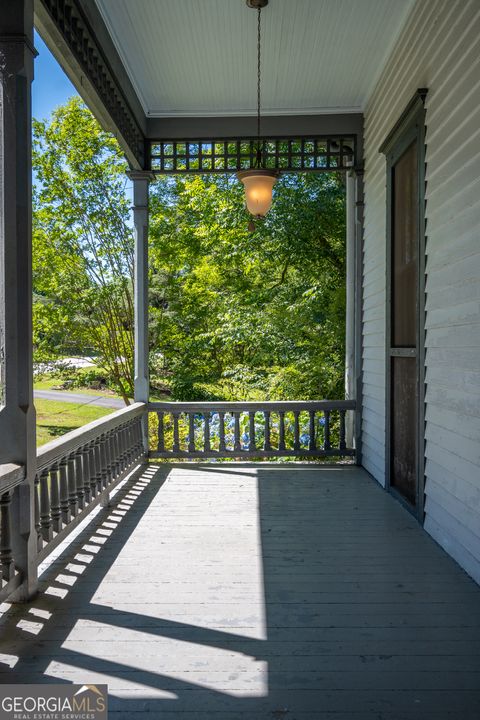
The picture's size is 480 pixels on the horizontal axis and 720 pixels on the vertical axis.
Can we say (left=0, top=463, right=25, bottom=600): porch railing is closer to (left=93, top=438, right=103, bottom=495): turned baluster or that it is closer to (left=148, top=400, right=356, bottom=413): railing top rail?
(left=93, top=438, right=103, bottom=495): turned baluster

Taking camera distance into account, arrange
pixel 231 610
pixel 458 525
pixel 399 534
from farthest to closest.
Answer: pixel 399 534 → pixel 458 525 → pixel 231 610

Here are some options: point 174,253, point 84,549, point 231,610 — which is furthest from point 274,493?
point 174,253

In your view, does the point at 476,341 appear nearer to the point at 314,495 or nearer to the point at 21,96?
the point at 314,495

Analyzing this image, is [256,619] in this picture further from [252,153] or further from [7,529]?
[252,153]

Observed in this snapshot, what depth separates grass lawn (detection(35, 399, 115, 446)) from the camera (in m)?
12.9

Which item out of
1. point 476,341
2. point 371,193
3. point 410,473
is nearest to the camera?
point 476,341

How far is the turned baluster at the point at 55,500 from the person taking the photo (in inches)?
126

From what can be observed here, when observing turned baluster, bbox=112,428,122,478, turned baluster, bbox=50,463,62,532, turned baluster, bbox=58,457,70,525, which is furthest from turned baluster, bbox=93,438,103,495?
turned baluster, bbox=50,463,62,532

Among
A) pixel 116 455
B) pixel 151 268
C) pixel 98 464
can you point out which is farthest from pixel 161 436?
pixel 151 268

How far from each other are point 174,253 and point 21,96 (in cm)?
895

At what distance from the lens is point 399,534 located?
368 cm

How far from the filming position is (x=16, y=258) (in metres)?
2.64

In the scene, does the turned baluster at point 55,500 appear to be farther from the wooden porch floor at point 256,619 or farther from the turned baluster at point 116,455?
the turned baluster at point 116,455

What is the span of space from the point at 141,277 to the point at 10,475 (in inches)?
149
